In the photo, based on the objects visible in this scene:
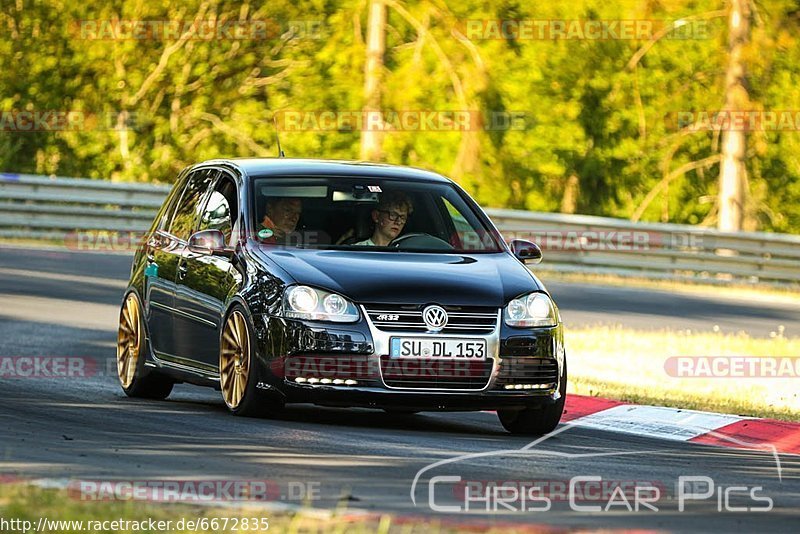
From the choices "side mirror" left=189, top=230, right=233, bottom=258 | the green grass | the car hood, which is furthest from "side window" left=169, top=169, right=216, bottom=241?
the green grass

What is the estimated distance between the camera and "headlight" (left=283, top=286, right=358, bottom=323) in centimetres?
1036

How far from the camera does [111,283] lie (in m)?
22.3

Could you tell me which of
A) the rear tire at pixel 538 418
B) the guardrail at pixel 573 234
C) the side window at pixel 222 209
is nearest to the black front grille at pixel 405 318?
the rear tire at pixel 538 418

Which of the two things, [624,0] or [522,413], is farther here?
[624,0]

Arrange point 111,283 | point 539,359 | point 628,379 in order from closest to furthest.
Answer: point 539,359 → point 628,379 → point 111,283

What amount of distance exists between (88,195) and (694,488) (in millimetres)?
20584

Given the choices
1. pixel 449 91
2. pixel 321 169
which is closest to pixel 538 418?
pixel 321 169

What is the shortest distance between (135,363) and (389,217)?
7.09 ft

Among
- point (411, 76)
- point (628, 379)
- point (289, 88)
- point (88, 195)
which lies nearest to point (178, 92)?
point (289, 88)

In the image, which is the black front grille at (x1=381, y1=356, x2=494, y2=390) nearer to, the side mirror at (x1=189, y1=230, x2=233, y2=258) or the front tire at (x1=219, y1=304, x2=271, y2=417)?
the front tire at (x1=219, y1=304, x2=271, y2=417)

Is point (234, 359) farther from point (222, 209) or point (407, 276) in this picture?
point (222, 209)

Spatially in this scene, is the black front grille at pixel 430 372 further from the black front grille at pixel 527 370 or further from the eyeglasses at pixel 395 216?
the eyeglasses at pixel 395 216

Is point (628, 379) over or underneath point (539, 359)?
underneath

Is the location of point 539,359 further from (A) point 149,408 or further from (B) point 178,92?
(B) point 178,92
